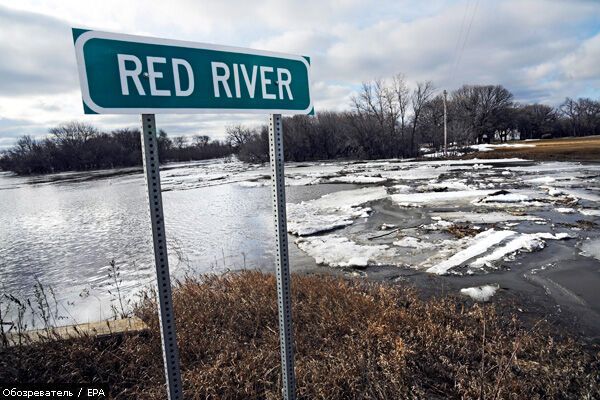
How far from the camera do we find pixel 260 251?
378 inches

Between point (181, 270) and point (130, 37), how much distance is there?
751cm

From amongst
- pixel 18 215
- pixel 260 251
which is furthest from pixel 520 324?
pixel 18 215

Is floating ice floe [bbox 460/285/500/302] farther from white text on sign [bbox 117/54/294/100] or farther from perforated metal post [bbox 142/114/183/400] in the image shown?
perforated metal post [bbox 142/114/183/400]

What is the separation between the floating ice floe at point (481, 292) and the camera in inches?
235

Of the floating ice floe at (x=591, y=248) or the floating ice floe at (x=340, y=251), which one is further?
the floating ice floe at (x=340, y=251)

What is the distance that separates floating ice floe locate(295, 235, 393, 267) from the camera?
8.24 m

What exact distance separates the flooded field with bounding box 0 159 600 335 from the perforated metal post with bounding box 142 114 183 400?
525 cm

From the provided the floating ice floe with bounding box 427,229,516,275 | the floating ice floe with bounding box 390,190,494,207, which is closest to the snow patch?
the floating ice floe with bounding box 390,190,494,207

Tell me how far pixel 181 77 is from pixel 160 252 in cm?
89

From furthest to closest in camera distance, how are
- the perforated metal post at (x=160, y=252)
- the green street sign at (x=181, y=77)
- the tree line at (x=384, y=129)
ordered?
the tree line at (x=384, y=129)
the perforated metal post at (x=160, y=252)
the green street sign at (x=181, y=77)

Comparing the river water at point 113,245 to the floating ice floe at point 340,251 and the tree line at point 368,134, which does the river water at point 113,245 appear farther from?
the tree line at point 368,134

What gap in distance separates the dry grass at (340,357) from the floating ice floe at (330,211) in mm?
6501

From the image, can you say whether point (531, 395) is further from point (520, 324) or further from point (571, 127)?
point (571, 127)

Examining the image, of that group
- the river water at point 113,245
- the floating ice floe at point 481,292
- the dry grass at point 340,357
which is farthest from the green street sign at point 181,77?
the floating ice floe at point 481,292
